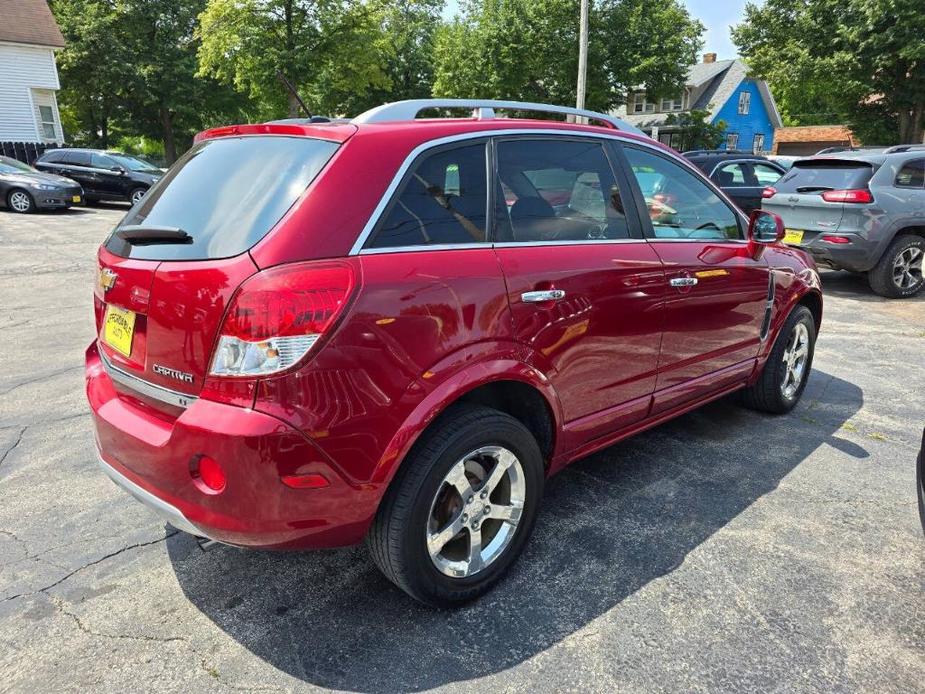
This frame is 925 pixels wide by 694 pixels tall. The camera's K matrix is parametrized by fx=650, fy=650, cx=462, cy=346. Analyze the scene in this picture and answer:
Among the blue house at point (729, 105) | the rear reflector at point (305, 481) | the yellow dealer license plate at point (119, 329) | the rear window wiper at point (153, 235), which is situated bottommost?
the rear reflector at point (305, 481)

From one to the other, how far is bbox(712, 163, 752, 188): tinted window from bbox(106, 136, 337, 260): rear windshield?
10928 millimetres

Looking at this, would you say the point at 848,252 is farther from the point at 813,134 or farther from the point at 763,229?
the point at 813,134

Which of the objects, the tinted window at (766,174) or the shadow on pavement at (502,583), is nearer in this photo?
the shadow on pavement at (502,583)

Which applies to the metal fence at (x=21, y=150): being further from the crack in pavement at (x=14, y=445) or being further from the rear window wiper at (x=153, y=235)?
Answer: the rear window wiper at (x=153, y=235)

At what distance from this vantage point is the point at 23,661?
2.17 meters

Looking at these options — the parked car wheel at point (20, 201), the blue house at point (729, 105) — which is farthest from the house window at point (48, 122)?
the blue house at point (729, 105)

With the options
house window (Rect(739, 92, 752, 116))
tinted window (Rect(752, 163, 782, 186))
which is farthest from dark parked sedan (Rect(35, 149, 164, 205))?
house window (Rect(739, 92, 752, 116))

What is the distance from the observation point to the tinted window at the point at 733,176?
1177cm

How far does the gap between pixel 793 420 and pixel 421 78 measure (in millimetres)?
42303

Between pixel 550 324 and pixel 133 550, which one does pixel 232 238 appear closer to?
pixel 550 324

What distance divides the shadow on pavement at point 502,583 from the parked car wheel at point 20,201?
15656 millimetres

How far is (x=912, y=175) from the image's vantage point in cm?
807

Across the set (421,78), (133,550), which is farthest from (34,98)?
(133,550)

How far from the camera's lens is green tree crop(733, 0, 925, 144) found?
71.3 feet
